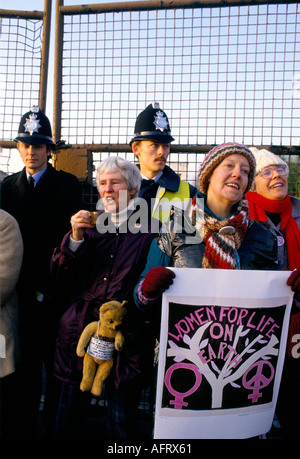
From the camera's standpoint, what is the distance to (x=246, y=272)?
1789 mm

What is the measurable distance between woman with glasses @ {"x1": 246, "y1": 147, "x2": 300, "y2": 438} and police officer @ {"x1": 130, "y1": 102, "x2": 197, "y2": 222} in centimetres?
55

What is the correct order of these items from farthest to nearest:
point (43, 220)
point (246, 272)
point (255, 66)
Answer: point (255, 66), point (43, 220), point (246, 272)

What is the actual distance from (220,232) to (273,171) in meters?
1.02

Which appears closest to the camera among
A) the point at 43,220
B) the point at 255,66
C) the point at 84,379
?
the point at 84,379

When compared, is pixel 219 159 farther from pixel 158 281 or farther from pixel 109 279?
pixel 109 279

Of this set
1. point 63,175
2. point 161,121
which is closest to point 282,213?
point 161,121

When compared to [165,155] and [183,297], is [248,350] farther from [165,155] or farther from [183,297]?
[165,155]

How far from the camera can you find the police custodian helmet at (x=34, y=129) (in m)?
2.79

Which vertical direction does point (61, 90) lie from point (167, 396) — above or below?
above

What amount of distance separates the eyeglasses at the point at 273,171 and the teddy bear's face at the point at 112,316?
1.50 metres

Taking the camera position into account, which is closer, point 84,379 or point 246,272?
point 246,272
